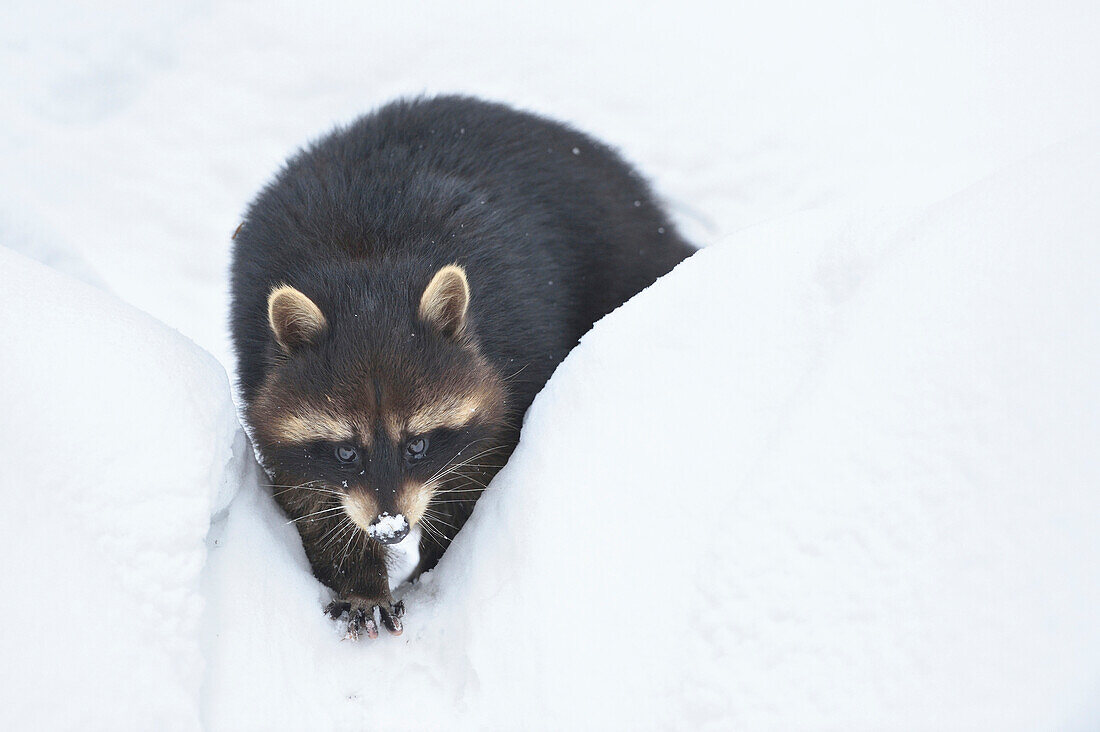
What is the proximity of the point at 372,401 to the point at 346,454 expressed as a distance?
19 cm

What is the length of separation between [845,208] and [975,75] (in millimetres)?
2516

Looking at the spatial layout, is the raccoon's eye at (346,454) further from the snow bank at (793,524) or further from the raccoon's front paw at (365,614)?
the raccoon's front paw at (365,614)

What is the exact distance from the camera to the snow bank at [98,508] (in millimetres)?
1876

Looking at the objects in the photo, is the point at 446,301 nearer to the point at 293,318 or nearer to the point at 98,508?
the point at 293,318

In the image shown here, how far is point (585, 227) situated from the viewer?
3746 millimetres

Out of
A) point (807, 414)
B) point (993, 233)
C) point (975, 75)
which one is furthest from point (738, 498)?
point (975, 75)

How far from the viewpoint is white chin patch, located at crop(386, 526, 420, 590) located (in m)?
3.11

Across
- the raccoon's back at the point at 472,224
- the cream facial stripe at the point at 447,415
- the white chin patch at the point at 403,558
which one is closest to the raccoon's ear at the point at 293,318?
the raccoon's back at the point at 472,224

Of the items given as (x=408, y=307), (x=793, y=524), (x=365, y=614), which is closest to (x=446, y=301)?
(x=408, y=307)

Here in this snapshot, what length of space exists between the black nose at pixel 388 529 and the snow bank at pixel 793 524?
219 mm

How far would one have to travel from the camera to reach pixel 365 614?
2.59 metres

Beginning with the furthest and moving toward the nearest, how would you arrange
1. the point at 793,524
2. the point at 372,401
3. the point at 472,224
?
the point at 472,224
the point at 372,401
the point at 793,524

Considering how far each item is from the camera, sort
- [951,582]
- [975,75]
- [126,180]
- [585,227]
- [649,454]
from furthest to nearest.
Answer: [126,180] < [975,75] < [585,227] < [649,454] < [951,582]

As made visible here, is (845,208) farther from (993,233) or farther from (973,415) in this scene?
(973,415)
